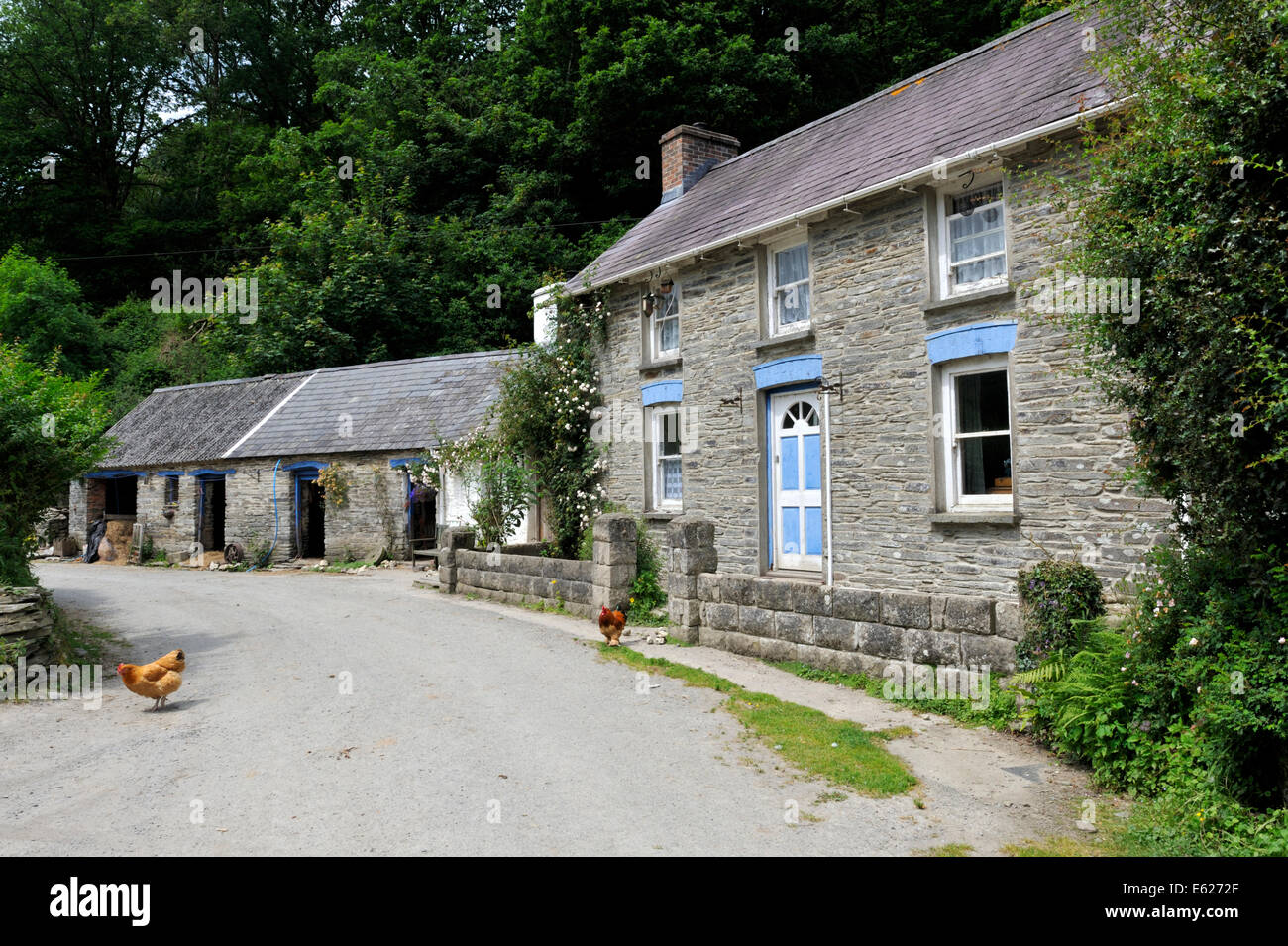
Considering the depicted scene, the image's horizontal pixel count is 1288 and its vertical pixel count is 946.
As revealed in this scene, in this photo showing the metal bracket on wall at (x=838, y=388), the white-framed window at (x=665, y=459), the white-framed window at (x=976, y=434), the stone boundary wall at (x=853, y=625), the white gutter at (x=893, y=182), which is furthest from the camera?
the white-framed window at (x=665, y=459)

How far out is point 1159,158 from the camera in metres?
5.21

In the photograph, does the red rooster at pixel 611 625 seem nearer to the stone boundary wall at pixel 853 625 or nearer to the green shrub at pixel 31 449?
the stone boundary wall at pixel 853 625

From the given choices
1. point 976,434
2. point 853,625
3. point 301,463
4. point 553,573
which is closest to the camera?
point 853,625

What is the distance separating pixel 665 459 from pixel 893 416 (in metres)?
4.93

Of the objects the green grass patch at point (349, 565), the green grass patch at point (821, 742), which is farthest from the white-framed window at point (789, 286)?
the green grass patch at point (349, 565)

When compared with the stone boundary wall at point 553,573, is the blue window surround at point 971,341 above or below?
above

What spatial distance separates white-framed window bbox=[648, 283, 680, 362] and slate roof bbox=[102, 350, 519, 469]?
20.3 feet

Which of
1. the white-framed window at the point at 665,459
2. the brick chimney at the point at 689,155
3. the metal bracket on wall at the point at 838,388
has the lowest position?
the white-framed window at the point at 665,459

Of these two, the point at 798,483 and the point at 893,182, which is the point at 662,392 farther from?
the point at 893,182

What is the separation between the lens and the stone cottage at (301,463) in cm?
2170

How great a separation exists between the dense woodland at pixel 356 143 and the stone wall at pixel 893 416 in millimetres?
16999

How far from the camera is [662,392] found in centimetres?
1436

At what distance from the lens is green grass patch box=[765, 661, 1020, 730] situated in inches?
288

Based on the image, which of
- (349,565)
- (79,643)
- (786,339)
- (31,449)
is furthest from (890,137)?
(349,565)
